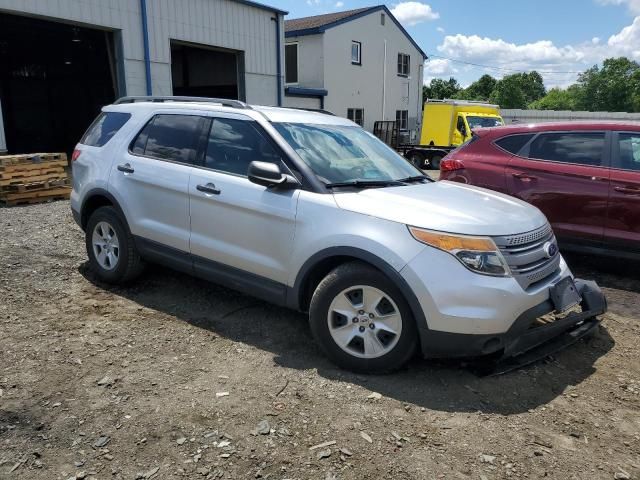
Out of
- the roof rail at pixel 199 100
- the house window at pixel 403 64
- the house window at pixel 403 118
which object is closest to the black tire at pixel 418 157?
the house window at pixel 403 118

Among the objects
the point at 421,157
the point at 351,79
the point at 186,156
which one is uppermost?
the point at 351,79

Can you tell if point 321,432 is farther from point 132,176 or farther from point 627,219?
point 627,219

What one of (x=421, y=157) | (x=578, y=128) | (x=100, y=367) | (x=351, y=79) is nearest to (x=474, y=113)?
(x=421, y=157)

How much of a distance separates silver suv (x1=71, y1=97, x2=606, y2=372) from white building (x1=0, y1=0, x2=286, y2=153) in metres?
8.12

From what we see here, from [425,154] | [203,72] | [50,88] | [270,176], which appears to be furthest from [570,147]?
→ [50,88]

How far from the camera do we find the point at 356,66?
2789 cm

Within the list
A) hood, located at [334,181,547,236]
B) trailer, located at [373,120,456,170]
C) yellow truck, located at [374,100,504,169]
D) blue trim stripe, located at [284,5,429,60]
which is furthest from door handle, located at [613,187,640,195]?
blue trim stripe, located at [284,5,429,60]

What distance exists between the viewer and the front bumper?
130 inches

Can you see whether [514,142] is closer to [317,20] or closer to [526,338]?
[526,338]

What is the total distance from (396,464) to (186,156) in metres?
3.06

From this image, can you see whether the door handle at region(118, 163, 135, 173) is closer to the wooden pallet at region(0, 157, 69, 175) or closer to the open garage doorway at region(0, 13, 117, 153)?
A: the wooden pallet at region(0, 157, 69, 175)

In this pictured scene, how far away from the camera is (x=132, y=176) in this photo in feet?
16.0

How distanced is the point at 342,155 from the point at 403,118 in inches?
1162

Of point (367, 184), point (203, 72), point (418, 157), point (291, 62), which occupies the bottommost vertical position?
point (418, 157)
